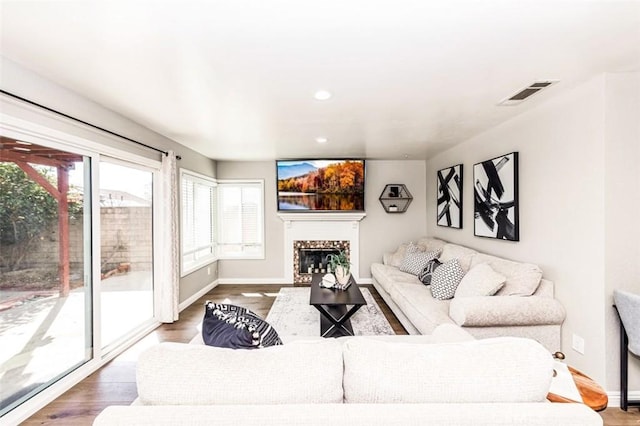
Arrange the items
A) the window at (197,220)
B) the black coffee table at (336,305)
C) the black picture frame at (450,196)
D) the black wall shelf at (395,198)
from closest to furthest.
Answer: the black coffee table at (336,305) < the black picture frame at (450,196) < the window at (197,220) < the black wall shelf at (395,198)

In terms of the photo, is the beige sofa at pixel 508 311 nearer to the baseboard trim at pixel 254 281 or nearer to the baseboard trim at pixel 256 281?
the baseboard trim at pixel 256 281

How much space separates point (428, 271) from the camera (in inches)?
165

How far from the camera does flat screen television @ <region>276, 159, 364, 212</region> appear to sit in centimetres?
560

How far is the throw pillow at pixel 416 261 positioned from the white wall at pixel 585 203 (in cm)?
152

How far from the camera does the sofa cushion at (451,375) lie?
112cm

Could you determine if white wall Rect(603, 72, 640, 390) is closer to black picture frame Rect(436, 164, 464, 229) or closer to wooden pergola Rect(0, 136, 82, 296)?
black picture frame Rect(436, 164, 464, 229)

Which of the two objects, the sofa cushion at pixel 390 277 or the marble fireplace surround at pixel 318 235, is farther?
the marble fireplace surround at pixel 318 235

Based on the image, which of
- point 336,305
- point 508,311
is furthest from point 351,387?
point 336,305

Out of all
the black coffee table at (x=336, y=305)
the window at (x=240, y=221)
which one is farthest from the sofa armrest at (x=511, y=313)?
the window at (x=240, y=221)

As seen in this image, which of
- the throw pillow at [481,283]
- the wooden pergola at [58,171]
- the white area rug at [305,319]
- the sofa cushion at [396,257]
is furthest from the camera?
the sofa cushion at [396,257]

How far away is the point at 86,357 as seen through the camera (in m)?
2.79

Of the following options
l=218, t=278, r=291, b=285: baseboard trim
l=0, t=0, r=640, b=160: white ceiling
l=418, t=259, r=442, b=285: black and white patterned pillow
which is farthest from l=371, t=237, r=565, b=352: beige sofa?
l=218, t=278, r=291, b=285: baseboard trim

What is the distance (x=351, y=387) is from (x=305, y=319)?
3009 millimetres

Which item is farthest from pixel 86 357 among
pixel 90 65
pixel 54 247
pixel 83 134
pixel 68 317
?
pixel 90 65
